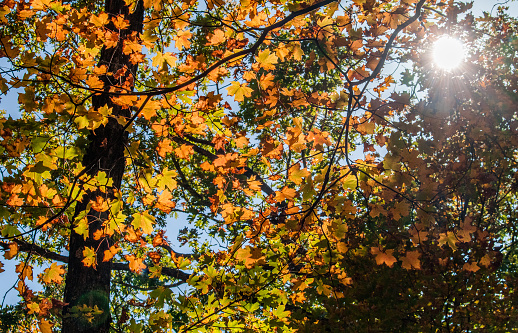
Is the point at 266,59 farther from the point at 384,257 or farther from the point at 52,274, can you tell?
the point at 52,274

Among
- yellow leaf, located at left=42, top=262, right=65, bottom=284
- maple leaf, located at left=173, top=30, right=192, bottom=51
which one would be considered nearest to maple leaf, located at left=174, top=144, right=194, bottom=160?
maple leaf, located at left=173, top=30, right=192, bottom=51

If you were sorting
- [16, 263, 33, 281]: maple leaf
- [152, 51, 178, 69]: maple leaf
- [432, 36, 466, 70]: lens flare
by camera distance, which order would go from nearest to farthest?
1. [16, 263, 33, 281]: maple leaf
2. [152, 51, 178, 69]: maple leaf
3. [432, 36, 466, 70]: lens flare

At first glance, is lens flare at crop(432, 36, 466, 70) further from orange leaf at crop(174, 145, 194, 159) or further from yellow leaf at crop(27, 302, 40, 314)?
yellow leaf at crop(27, 302, 40, 314)

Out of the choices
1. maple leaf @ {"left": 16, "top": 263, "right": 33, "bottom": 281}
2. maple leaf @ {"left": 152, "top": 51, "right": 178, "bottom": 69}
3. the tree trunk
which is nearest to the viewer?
maple leaf @ {"left": 16, "top": 263, "right": 33, "bottom": 281}

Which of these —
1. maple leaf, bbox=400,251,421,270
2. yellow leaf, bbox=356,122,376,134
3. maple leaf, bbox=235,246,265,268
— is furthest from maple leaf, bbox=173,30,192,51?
maple leaf, bbox=400,251,421,270

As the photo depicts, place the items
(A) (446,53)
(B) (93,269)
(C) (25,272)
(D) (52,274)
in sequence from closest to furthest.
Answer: (C) (25,272) < (D) (52,274) < (B) (93,269) < (A) (446,53)

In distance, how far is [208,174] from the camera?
28.2 ft

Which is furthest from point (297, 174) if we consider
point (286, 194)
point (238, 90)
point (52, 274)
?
point (52, 274)

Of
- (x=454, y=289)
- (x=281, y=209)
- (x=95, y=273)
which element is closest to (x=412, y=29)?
(x=281, y=209)

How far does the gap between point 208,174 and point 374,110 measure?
657cm

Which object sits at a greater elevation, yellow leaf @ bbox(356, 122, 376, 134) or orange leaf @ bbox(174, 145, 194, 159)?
orange leaf @ bbox(174, 145, 194, 159)

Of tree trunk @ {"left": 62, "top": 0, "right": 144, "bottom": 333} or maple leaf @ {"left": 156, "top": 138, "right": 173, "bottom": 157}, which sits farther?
tree trunk @ {"left": 62, "top": 0, "right": 144, "bottom": 333}

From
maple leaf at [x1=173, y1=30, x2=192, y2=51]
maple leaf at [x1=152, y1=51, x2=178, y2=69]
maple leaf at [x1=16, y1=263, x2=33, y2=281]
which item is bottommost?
maple leaf at [x1=16, y1=263, x2=33, y2=281]

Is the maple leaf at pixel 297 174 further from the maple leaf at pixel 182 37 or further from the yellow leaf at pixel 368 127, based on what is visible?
the maple leaf at pixel 182 37
